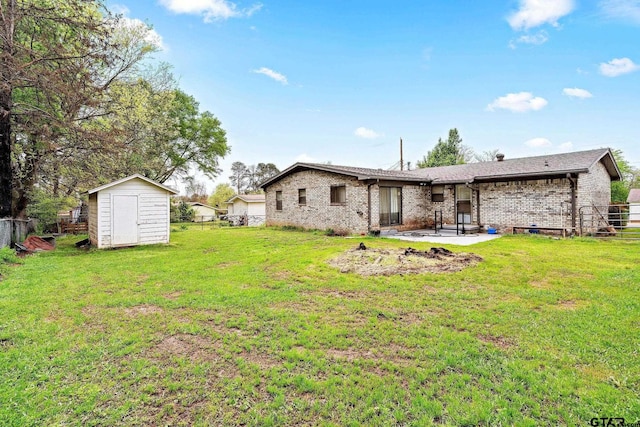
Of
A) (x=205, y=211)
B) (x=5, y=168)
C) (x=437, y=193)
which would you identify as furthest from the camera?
(x=205, y=211)

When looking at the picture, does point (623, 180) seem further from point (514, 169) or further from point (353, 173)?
point (353, 173)

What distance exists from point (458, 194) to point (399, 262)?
31.9 feet

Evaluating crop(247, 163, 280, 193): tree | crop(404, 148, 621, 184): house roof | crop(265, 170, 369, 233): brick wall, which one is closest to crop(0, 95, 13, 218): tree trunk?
crop(265, 170, 369, 233): brick wall

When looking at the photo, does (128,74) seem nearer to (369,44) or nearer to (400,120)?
(369,44)

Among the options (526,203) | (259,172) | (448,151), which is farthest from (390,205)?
(259,172)

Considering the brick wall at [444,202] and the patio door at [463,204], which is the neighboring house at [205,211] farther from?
the patio door at [463,204]

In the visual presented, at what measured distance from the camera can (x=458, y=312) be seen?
14.0 ft

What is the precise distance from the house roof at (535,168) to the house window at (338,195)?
15.9 feet

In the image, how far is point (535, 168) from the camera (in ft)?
42.3

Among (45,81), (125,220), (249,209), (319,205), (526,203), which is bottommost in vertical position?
(125,220)

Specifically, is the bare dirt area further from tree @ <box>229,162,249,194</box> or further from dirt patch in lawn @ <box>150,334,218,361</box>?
tree @ <box>229,162,249,194</box>

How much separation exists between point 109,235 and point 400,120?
2337 cm

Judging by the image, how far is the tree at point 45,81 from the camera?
28.8 ft

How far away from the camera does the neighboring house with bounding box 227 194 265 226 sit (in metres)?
27.5
